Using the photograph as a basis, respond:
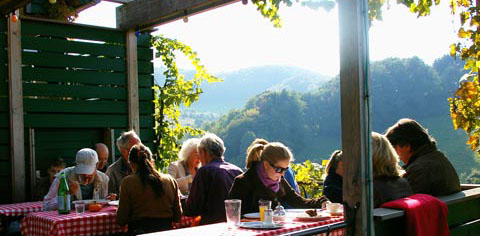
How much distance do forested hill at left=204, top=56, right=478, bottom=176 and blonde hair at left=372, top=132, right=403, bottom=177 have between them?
4661 millimetres

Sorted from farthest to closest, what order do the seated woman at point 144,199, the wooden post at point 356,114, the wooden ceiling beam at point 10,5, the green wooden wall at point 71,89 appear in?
the green wooden wall at point 71,89 < the wooden ceiling beam at point 10,5 < the seated woman at point 144,199 < the wooden post at point 356,114

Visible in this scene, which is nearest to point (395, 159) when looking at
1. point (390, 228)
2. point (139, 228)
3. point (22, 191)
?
point (390, 228)

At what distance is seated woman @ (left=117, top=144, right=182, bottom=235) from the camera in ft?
15.3

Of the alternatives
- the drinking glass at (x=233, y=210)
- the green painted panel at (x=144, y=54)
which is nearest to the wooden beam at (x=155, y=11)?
the green painted panel at (x=144, y=54)

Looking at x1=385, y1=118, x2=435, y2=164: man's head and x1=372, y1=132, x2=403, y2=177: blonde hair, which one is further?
x1=385, y1=118, x2=435, y2=164: man's head

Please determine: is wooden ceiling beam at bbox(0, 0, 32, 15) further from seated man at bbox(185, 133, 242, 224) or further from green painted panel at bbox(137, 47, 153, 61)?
seated man at bbox(185, 133, 242, 224)

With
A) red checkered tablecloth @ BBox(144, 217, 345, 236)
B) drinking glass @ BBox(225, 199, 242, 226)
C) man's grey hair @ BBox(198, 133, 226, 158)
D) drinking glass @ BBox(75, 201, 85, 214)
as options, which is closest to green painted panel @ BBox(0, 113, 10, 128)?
drinking glass @ BBox(75, 201, 85, 214)

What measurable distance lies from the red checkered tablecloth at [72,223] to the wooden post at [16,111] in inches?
72.0

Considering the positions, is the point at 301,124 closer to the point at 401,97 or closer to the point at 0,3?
the point at 401,97

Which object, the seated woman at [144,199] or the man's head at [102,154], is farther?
the man's head at [102,154]

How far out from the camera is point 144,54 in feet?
26.6

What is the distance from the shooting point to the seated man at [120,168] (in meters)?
Result: 6.25

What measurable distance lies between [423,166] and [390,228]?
3.94 ft

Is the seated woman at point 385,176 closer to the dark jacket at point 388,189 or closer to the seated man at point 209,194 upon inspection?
the dark jacket at point 388,189
